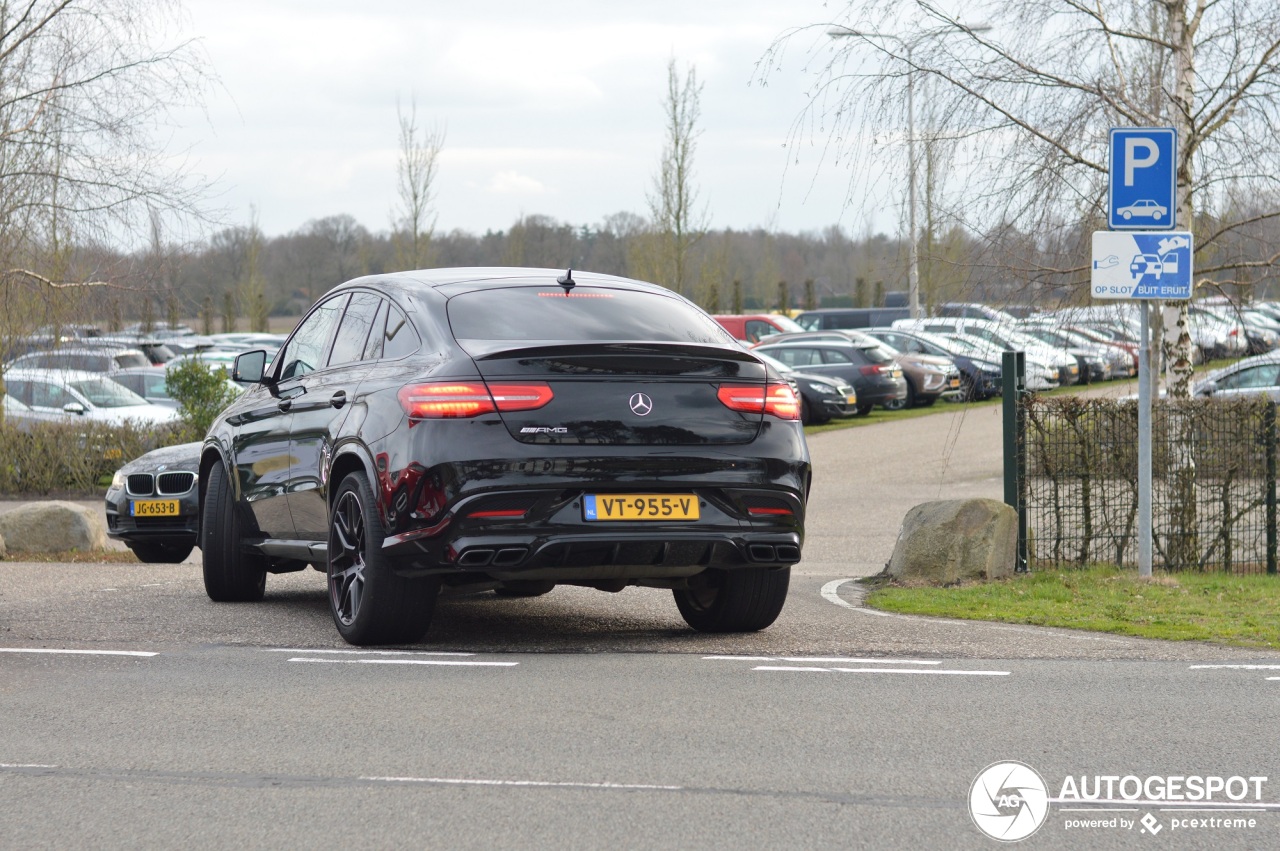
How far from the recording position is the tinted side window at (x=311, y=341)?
29.4 ft

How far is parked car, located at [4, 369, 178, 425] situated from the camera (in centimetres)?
2188

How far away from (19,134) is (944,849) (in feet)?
52.3

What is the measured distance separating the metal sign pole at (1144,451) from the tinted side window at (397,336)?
5.11 meters

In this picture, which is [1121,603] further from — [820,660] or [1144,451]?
[820,660]

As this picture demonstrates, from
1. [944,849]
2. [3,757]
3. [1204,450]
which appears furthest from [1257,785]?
[1204,450]

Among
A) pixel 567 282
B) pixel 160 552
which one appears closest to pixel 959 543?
pixel 567 282

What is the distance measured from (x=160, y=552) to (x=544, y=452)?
7.06 m

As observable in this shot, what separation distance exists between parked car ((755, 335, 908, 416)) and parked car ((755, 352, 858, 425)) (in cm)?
98

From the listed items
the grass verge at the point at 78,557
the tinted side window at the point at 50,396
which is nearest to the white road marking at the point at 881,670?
the grass verge at the point at 78,557

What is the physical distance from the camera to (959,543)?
10.8 metres

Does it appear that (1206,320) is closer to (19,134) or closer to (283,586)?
(283,586)

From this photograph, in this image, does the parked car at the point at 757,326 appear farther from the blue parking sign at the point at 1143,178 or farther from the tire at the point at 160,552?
the blue parking sign at the point at 1143,178

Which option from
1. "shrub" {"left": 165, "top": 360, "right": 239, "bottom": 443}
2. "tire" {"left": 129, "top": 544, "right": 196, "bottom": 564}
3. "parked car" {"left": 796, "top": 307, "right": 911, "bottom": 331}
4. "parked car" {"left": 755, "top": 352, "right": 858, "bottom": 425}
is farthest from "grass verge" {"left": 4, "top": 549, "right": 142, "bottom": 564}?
"parked car" {"left": 796, "top": 307, "right": 911, "bottom": 331}

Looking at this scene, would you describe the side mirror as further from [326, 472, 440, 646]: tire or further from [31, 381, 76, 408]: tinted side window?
[31, 381, 76, 408]: tinted side window
